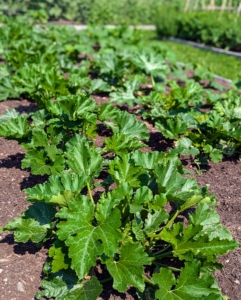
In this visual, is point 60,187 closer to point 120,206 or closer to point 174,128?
point 120,206

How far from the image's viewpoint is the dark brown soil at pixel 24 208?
264 centimetres

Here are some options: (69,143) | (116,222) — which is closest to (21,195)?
(69,143)

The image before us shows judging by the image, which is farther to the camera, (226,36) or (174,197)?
(226,36)

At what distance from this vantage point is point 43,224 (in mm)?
2814

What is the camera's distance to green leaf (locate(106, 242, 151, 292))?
7.84 ft

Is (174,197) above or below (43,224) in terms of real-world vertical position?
above

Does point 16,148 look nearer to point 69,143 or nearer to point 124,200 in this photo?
point 69,143

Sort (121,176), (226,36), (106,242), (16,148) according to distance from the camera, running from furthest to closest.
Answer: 1. (226,36)
2. (16,148)
3. (121,176)
4. (106,242)

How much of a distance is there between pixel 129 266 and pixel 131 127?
159 centimetres

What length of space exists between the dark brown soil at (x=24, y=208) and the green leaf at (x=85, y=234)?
0.43 m

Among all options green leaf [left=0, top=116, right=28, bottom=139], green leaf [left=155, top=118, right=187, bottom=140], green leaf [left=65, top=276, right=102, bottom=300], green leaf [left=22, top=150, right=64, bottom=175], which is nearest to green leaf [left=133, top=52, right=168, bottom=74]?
green leaf [left=155, top=118, right=187, bottom=140]

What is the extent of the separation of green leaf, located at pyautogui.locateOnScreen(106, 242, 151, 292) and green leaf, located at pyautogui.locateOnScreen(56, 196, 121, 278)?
0.15 metres

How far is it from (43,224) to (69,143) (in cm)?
90

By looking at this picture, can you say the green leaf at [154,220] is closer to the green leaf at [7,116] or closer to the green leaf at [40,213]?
the green leaf at [40,213]
